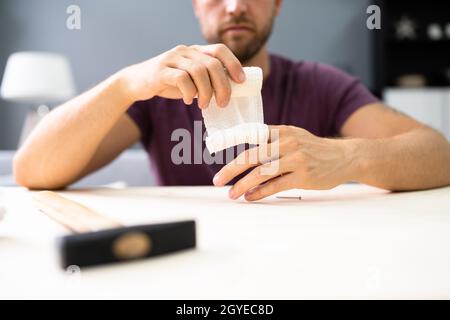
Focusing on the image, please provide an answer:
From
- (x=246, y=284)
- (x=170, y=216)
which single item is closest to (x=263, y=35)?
(x=170, y=216)

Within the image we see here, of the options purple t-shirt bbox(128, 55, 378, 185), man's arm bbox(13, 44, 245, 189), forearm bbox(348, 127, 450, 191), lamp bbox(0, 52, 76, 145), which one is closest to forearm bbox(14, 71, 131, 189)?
man's arm bbox(13, 44, 245, 189)

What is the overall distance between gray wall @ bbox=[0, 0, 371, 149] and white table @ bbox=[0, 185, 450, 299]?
0.61 ft

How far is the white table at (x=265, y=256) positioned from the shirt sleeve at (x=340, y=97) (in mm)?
288

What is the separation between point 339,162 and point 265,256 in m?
0.26

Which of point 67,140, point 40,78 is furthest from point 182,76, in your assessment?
point 40,78

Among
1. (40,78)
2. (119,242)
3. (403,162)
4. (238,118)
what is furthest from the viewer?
(40,78)

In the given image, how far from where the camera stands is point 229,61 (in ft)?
1.40

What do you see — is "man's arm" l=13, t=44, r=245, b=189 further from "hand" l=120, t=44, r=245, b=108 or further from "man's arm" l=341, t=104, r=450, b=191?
"man's arm" l=341, t=104, r=450, b=191

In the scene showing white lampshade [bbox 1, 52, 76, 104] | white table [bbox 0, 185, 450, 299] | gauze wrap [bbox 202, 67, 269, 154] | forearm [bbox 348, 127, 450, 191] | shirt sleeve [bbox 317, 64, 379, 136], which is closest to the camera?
white table [bbox 0, 185, 450, 299]

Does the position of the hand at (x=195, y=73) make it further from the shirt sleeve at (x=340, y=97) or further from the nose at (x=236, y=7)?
the shirt sleeve at (x=340, y=97)

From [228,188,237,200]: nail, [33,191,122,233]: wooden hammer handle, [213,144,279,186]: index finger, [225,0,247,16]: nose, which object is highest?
[225,0,247,16]: nose

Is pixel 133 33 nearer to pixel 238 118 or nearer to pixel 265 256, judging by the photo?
pixel 238 118

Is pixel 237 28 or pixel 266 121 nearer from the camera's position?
pixel 266 121

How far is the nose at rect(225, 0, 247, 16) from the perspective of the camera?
575 millimetres
